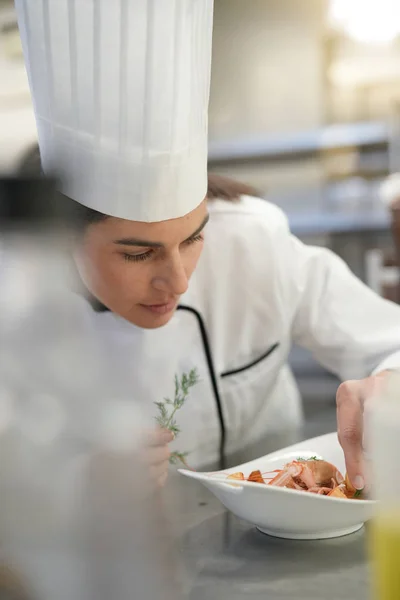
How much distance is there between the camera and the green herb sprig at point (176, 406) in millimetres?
813

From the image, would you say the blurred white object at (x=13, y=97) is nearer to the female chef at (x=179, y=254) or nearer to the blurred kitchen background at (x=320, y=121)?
the female chef at (x=179, y=254)

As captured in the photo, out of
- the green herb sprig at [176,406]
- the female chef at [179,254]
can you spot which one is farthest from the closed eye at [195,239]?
the green herb sprig at [176,406]

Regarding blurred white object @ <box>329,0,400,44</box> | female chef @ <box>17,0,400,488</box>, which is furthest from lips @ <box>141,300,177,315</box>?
blurred white object @ <box>329,0,400,44</box>

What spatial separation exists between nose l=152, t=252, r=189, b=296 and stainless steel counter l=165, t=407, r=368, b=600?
0.20 meters

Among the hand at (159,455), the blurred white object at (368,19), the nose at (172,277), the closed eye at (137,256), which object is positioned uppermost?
the blurred white object at (368,19)

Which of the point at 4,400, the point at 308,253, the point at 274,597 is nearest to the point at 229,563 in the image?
the point at 274,597

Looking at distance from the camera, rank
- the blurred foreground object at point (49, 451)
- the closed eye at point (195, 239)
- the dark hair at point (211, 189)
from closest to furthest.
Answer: the blurred foreground object at point (49, 451) → the dark hair at point (211, 189) → the closed eye at point (195, 239)

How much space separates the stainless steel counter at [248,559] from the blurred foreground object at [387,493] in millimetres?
151

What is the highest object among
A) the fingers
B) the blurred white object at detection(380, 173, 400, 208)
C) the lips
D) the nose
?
the blurred white object at detection(380, 173, 400, 208)

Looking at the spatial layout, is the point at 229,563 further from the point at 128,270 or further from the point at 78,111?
the point at 78,111

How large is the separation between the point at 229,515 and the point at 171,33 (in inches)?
18.9

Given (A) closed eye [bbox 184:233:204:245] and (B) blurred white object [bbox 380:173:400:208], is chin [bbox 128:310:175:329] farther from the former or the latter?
(B) blurred white object [bbox 380:173:400:208]

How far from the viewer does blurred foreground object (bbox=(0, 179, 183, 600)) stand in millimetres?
615

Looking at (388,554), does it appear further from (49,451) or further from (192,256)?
(192,256)
